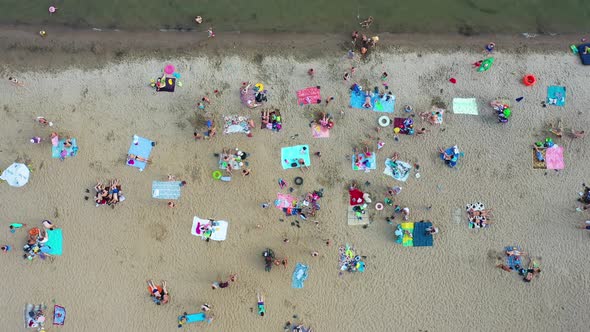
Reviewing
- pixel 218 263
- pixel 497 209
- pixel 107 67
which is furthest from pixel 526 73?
pixel 107 67

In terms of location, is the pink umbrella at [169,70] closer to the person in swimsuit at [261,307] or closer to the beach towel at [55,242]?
the beach towel at [55,242]

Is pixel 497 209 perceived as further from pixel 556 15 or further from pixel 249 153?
pixel 249 153

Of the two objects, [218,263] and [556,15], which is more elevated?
[556,15]

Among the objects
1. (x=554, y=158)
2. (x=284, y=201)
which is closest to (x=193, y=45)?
(x=284, y=201)

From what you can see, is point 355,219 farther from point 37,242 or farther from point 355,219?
point 37,242

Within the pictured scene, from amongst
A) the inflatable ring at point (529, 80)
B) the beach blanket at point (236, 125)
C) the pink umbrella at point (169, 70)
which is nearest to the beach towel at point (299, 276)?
the beach blanket at point (236, 125)

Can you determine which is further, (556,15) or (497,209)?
(556,15)
